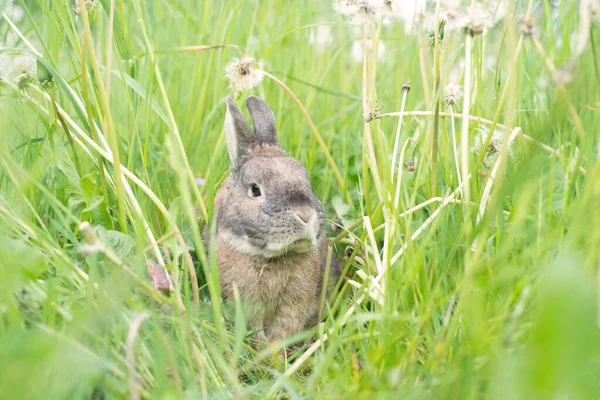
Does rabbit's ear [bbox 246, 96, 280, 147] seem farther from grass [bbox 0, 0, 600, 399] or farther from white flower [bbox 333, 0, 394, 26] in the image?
white flower [bbox 333, 0, 394, 26]

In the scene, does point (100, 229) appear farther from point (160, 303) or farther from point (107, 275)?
point (160, 303)

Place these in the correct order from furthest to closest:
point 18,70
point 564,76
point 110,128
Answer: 1. point 18,70
2. point 110,128
3. point 564,76

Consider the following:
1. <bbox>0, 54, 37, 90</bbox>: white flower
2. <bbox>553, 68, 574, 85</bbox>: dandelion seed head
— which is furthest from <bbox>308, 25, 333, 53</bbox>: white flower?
<bbox>553, 68, 574, 85</bbox>: dandelion seed head

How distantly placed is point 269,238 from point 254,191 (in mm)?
326

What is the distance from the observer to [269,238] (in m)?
3.33

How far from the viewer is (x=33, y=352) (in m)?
1.74

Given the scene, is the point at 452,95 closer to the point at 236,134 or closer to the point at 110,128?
the point at 236,134

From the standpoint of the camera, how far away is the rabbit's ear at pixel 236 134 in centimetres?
370

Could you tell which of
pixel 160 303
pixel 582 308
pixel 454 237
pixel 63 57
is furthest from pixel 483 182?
pixel 63 57

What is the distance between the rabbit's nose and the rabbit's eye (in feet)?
1.07

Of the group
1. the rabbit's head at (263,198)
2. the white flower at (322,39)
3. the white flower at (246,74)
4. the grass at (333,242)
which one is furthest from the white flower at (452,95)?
the white flower at (322,39)

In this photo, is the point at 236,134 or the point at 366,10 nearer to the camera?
the point at 366,10

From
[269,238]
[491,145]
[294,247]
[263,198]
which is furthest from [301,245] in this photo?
[491,145]

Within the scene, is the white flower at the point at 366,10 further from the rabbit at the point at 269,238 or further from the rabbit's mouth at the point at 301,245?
the rabbit's mouth at the point at 301,245
